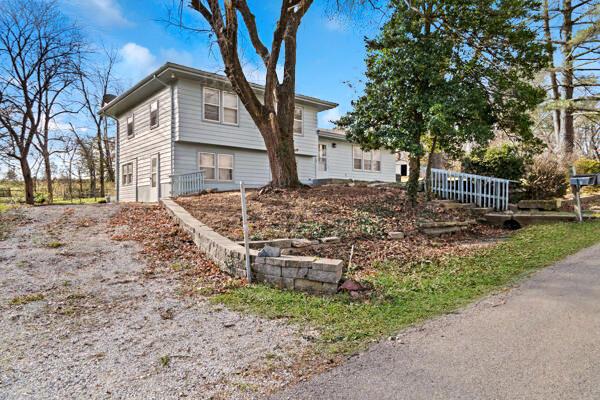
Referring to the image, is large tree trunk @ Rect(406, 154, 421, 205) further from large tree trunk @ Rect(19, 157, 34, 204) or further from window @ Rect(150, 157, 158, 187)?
large tree trunk @ Rect(19, 157, 34, 204)

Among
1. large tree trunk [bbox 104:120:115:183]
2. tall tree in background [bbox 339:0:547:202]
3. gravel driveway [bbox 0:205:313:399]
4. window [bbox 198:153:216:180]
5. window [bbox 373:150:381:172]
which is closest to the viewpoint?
gravel driveway [bbox 0:205:313:399]

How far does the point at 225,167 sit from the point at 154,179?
3.12 metres

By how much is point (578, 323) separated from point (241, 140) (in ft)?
44.8

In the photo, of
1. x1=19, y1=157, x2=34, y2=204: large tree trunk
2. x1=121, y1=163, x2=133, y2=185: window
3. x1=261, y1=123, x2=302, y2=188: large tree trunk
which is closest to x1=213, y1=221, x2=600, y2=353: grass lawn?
x1=261, y1=123, x2=302, y2=188: large tree trunk

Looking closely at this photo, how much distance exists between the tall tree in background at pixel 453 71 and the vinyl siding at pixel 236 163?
7.97 m

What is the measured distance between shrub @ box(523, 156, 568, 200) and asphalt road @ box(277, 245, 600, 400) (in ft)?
23.3

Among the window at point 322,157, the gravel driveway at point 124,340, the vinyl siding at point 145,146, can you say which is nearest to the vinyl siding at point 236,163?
the vinyl siding at point 145,146

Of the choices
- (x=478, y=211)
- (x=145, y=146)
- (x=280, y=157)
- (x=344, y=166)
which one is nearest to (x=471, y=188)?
(x=478, y=211)

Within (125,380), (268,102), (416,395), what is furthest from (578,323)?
(268,102)

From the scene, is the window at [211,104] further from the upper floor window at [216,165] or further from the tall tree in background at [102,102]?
the tall tree in background at [102,102]

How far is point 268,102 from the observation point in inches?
399

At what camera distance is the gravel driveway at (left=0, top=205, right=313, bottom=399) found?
2.41m

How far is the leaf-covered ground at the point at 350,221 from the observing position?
234 inches

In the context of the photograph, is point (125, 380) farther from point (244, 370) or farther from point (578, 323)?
point (578, 323)
